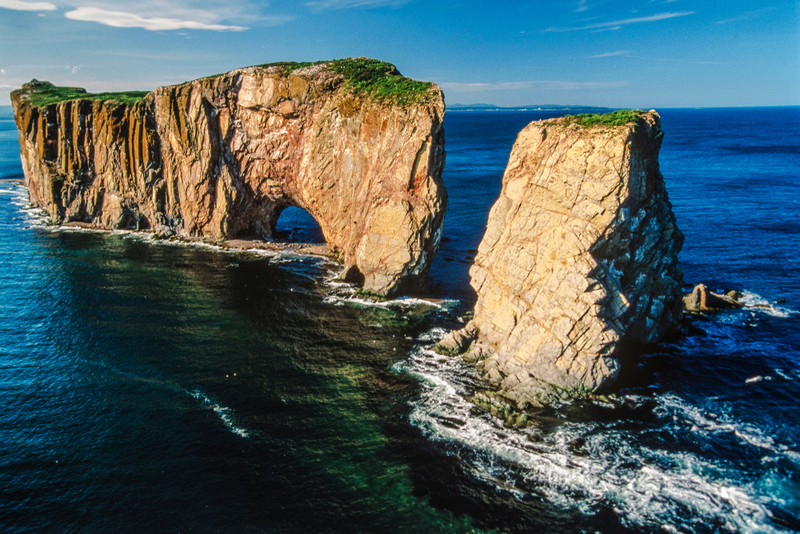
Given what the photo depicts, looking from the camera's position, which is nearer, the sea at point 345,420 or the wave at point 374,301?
the sea at point 345,420

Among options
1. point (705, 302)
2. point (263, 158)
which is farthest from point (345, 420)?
point (263, 158)

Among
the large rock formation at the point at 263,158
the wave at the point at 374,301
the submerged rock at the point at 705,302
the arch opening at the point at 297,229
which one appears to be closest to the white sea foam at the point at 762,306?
the submerged rock at the point at 705,302

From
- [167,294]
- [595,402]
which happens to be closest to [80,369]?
[167,294]

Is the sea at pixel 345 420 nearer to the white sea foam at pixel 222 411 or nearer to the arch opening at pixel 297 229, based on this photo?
the white sea foam at pixel 222 411

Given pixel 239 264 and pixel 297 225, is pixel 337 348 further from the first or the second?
pixel 297 225

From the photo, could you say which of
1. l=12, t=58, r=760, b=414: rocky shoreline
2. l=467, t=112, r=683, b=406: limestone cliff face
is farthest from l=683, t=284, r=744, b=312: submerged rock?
l=467, t=112, r=683, b=406: limestone cliff face

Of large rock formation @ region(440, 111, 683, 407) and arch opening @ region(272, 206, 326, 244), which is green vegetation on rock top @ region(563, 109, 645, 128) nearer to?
large rock formation @ region(440, 111, 683, 407)
